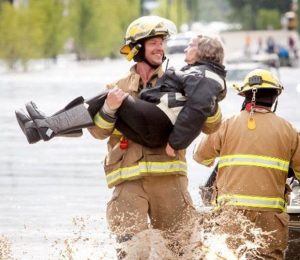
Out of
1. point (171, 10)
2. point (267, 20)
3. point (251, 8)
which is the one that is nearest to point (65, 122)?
point (171, 10)

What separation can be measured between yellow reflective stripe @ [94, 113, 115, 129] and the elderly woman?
0.08 feet

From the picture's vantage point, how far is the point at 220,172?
8.11m

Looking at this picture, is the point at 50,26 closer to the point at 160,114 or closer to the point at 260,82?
the point at 260,82

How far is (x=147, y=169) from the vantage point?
24.7 feet

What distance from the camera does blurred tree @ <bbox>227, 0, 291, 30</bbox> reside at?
165125 millimetres

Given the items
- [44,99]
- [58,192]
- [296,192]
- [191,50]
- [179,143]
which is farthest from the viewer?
[44,99]

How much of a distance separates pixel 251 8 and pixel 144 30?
162549 millimetres

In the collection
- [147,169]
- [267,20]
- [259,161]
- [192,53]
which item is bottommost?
[267,20]

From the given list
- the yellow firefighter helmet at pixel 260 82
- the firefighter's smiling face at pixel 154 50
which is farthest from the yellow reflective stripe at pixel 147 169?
the yellow firefighter helmet at pixel 260 82

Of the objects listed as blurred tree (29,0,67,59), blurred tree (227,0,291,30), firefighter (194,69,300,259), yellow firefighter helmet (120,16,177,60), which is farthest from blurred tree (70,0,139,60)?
yellow firefighter helmet (120,16,177,60)

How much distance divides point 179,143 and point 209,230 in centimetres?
71

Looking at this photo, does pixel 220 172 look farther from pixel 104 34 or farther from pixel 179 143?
pixel 104 34

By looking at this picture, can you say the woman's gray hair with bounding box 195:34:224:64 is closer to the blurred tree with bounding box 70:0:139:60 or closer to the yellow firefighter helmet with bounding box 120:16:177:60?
the yellow firefighter helmet with bounding box 120:16:177:60

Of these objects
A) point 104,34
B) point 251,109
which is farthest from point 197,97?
point 104,34
